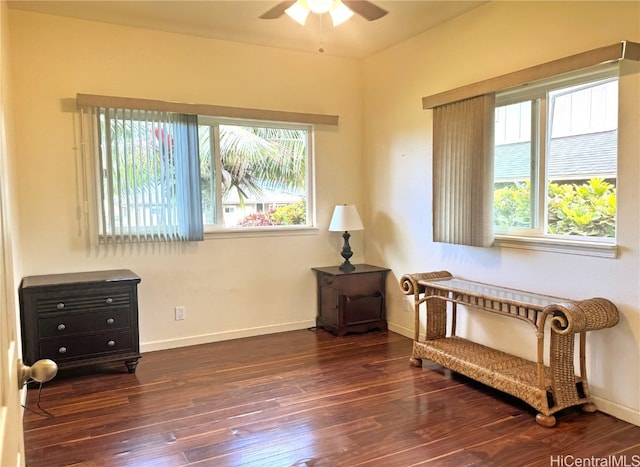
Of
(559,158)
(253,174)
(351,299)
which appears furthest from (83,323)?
(559,158)

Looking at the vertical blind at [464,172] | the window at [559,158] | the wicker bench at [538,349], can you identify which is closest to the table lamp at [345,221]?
the vertical blind at [464,172]

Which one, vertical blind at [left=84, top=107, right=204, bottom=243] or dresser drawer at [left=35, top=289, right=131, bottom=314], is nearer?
dresser drawer at [left=35, top=289, right=131, bottom=314]

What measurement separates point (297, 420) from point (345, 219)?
2138 millimetres

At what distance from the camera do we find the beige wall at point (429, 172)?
8.87 feet

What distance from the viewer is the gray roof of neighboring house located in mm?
2887

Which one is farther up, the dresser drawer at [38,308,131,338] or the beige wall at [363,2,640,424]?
the beige wall at [363,2,640,424]

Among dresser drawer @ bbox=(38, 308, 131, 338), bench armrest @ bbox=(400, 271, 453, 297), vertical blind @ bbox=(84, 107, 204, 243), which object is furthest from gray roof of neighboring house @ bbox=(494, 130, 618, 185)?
dresser drawer @ bbox=(38, 308, 131, 338)

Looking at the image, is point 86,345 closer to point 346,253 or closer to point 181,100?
point 181,100

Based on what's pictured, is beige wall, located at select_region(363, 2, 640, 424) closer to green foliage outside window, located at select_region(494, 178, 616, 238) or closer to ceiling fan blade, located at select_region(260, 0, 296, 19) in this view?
green foliage outside window, located at select_region(494, 178, 616, 238)

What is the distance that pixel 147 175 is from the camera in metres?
3.89

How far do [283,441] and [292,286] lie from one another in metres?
2.21

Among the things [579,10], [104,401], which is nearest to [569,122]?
[579,10]

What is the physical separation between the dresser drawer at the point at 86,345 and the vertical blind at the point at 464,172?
2514 millimetres

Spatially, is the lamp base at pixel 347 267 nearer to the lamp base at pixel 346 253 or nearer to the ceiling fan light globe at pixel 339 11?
the lamp base at pixel 346 253
